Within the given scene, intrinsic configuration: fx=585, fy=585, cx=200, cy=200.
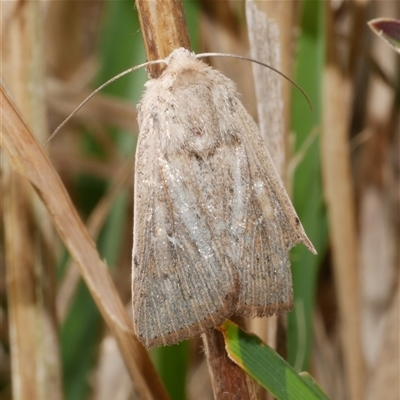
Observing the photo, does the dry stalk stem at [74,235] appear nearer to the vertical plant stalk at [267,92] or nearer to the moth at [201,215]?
the moth at [201,215]

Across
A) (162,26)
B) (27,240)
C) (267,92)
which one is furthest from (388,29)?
(27,240)

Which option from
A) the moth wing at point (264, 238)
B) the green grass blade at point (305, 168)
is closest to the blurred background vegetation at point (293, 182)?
the green grass blade at point (305, 168)

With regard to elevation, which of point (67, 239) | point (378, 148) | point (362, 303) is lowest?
point (362, 303)

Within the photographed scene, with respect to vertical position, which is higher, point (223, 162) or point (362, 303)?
point (223, 162)

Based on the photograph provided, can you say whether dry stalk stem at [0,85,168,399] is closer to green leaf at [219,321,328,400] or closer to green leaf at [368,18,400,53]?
green leaf at [219,321,328,400]

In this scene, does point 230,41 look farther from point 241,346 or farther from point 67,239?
point 241,346

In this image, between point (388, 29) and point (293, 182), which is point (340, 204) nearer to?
point (293, 182)

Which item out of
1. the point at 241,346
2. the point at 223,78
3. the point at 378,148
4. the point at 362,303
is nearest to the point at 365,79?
the point at 378,148

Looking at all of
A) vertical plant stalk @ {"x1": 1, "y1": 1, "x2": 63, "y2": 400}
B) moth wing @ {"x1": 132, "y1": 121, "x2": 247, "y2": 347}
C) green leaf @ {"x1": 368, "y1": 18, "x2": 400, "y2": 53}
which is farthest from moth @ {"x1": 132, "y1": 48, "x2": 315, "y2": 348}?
vertical plant stalk @ {"x1": 1, "y1": 1, "x2": 63, "y2": 400}
